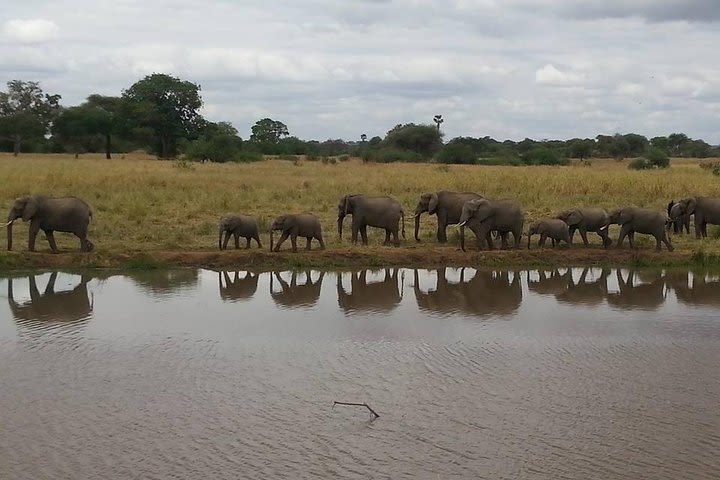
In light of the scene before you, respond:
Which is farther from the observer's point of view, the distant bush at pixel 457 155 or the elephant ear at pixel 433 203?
the distant bush at pixel 457 155

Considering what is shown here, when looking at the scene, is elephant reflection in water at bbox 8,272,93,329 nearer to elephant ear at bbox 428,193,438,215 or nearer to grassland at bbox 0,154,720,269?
grassland at bbox 0,154,720,269

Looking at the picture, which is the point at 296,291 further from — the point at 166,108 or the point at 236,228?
the point at 166,108

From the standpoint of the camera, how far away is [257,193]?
23766 mm

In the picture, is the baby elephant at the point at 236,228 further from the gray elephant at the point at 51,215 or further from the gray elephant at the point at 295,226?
the gray elephant at the point at 51,215

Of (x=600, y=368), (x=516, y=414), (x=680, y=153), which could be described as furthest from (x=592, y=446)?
(x=680, y=153)

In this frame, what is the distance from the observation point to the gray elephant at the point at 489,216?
16.5 m

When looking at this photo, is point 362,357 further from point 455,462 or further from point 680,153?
point 680,153

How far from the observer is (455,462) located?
21.3 feet

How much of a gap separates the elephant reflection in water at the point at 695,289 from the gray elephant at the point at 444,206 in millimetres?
4350

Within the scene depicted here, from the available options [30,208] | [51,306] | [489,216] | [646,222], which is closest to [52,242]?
[30,208]

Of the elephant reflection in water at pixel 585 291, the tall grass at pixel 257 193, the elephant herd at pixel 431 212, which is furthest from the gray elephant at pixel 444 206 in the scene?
the elephant reflection in water at pixel 585 291

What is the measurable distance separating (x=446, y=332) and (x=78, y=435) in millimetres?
4812

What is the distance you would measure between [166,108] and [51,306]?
48.5m

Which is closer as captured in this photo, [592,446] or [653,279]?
[592,446]
